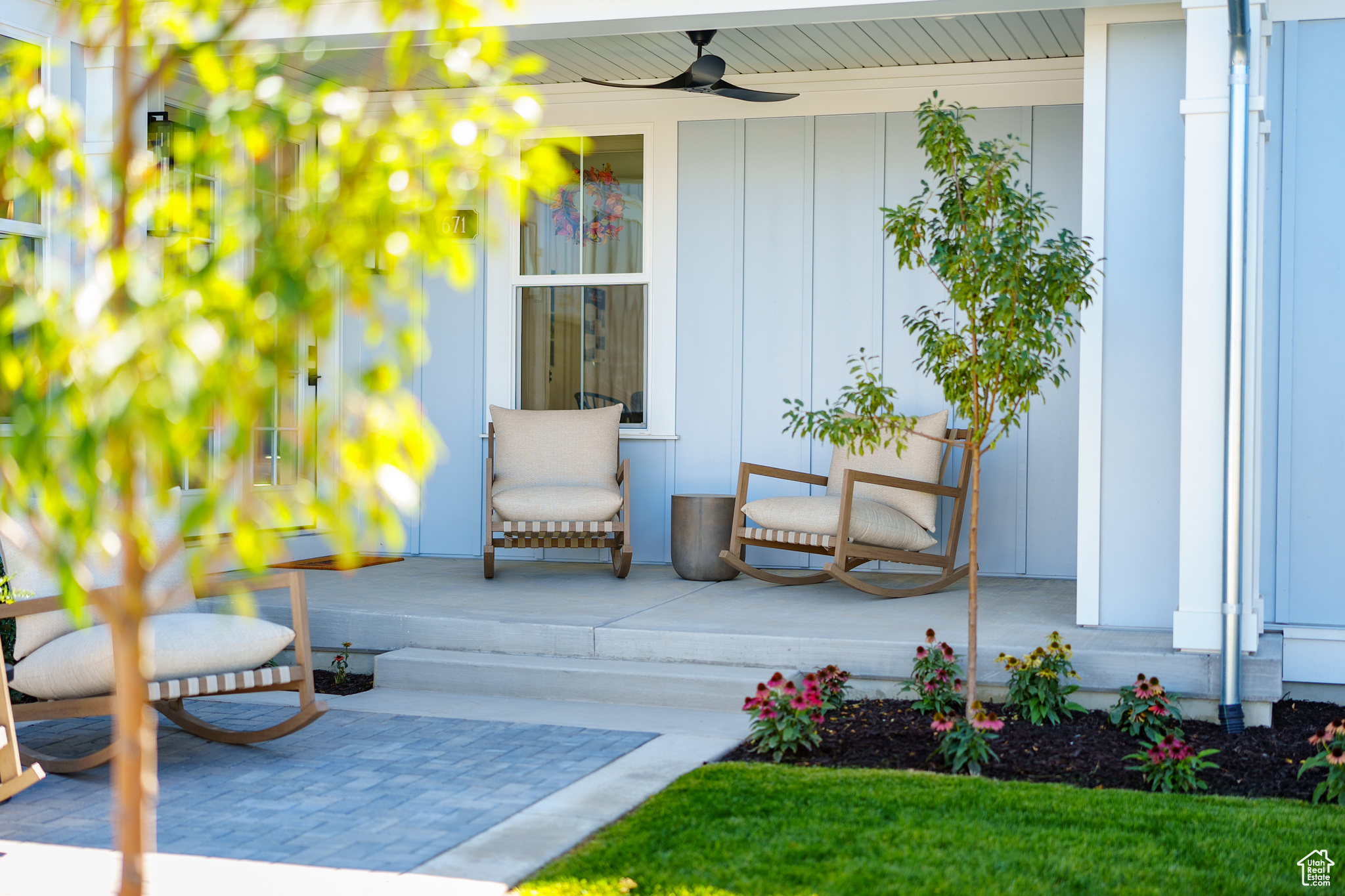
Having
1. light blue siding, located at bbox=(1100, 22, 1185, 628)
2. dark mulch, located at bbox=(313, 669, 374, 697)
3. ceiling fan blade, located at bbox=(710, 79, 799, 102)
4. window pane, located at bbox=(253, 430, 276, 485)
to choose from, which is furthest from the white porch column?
window pane, located at bbox=(253, 430, 276, 485)

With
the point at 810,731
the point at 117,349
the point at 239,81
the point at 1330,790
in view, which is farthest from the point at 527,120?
the point at 1330,790

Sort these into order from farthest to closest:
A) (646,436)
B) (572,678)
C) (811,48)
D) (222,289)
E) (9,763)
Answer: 1. (646,436)
2. (811,48)
3. (572,678)
4. (9,763)
5. (222,289)

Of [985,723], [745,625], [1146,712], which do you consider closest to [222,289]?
[985,723]

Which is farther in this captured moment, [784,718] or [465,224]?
[465,224]

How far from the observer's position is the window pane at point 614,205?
6.82 metres

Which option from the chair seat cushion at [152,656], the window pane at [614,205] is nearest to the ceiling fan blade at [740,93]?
the window pane at [614,205]

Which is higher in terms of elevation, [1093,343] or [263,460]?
[1093,343]

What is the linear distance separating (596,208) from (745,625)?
308 centimetres

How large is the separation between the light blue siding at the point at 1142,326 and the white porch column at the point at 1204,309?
11.5 inches

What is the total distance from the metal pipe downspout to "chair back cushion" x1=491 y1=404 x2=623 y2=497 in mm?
3155

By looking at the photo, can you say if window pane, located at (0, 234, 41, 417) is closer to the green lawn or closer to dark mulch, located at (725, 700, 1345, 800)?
the green lawn

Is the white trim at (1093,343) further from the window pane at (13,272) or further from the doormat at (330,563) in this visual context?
the window pane at (13,272)

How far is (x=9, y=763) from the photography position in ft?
10.0

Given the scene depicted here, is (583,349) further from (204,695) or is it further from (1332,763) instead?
(1332,763)
